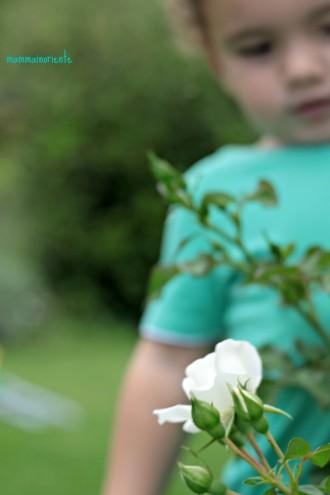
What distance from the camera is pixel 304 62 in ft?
3.44

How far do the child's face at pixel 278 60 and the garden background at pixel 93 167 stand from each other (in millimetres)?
7312

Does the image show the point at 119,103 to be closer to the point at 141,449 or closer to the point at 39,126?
the point at 39,126

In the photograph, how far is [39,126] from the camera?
961cm

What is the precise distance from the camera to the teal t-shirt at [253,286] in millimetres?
1120

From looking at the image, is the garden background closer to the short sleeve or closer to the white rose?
the short sleeve

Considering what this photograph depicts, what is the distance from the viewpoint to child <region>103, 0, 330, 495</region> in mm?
1075

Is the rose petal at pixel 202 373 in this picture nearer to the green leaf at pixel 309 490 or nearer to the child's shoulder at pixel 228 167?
the green leaf at pixel 309 490

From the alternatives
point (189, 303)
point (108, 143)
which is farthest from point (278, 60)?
point (108, 143)

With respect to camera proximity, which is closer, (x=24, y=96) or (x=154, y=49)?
(x=24, y=96)

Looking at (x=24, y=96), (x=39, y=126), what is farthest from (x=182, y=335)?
(x=39, y=126)

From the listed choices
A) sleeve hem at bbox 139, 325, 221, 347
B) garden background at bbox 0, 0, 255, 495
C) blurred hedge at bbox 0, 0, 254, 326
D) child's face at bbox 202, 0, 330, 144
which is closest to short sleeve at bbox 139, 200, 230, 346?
sleeve hem at bbox 139, 325, 221, 347

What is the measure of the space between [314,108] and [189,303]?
28 cm

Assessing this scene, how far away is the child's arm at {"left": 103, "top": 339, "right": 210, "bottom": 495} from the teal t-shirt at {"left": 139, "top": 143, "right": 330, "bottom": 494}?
2 cm

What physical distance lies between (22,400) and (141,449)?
4.95 m
